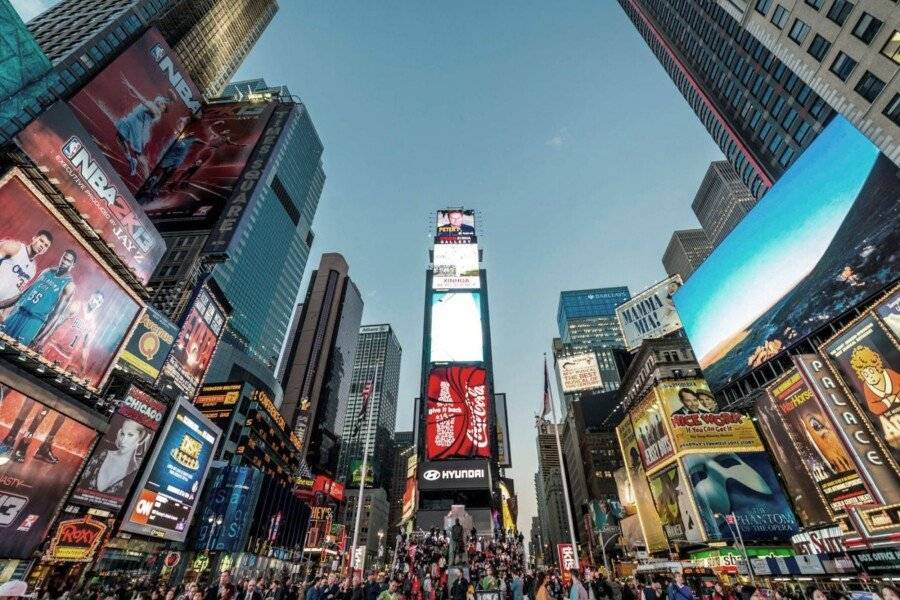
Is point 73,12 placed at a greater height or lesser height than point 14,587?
greater

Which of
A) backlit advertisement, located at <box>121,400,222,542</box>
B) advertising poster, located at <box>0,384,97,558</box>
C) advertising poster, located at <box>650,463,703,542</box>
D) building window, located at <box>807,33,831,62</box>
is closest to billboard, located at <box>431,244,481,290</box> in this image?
backlit advertisement, located at <box>121,400,222,542</box>

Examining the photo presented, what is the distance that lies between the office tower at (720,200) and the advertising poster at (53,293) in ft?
527

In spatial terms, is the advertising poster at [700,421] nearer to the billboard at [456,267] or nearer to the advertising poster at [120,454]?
the billboard at [456,267]

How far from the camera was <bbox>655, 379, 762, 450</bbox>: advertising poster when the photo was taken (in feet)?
131

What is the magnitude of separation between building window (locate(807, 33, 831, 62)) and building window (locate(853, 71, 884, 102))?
12.9 ft

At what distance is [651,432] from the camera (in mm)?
47375

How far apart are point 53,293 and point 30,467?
8.93 m

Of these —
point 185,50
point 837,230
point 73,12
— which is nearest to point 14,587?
point 837,230

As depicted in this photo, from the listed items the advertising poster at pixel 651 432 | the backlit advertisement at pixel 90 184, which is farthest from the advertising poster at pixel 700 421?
the backlit advertisement at pixel 90 184

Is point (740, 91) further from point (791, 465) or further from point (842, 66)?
point (791, 465)

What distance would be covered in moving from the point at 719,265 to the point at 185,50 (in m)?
113

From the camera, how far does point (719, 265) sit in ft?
139

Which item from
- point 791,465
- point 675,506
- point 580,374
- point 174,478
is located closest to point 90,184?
point 174,478

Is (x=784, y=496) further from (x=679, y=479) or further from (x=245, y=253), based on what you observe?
(x=245, y=253)
